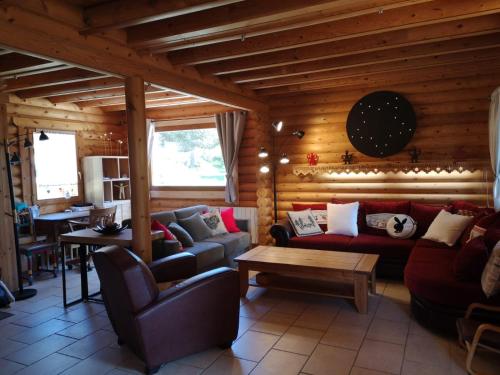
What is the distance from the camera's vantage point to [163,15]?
8.95 feet

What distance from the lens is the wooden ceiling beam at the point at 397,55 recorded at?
3.83 m

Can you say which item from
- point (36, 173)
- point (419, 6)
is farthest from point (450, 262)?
point (36, 173)

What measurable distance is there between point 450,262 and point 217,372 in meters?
2.36

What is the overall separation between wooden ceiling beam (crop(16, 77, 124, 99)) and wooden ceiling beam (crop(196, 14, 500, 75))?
45.1 inches

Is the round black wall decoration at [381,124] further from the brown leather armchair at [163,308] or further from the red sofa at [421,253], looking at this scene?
the brown leather armchair at [163,308]

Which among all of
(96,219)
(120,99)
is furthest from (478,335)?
(120,99)

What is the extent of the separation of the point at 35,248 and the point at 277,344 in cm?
337

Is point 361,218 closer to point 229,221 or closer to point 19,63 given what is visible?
point 229,221

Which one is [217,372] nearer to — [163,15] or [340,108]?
[163,15]

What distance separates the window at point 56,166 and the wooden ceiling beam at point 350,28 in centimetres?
310

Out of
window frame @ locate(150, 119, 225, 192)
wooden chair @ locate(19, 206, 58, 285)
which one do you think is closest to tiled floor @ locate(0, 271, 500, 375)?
wooden chair @ locate(19, 206, 58, 285)

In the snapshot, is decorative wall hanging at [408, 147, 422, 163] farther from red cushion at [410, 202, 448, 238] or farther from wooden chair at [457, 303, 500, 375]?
wooden chair at [457, 303, 500, 375]

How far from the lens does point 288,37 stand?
353 centimetres

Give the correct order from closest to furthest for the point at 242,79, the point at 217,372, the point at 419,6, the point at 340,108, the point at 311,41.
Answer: the point at 217,372 < the point at 419,6 < the point at 311,41 < the point at 242,79 < the point at 340,108
